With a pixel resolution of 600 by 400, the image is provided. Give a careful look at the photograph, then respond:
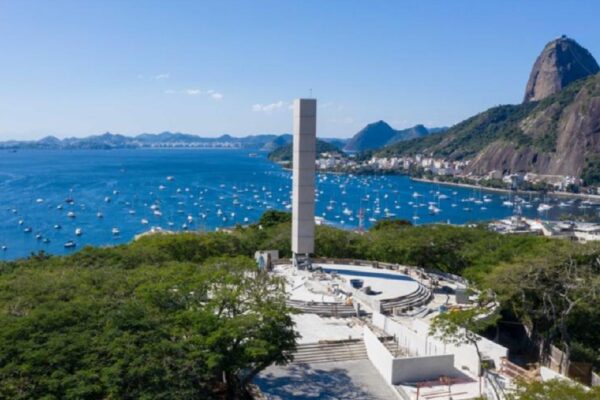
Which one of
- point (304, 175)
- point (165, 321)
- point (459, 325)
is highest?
point (304, 175)

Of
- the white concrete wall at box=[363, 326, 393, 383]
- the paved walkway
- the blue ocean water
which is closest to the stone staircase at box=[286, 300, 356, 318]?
the white concrete wall at box=[363, 326, 393, 383]

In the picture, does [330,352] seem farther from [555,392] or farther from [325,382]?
[555,392]

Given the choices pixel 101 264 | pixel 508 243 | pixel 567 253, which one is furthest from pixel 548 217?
pixel 101 264

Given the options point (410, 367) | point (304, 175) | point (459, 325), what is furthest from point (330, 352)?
point (304, 175)

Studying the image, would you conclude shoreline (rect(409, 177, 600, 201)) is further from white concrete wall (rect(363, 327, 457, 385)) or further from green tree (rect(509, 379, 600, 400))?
green tree (rect(509, 379, 600, 400))

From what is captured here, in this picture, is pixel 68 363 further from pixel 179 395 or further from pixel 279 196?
pixel 279 196
